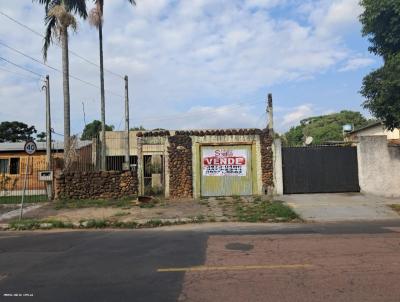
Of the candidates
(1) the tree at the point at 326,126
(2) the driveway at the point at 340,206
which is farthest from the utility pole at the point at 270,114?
(1) the tree at the point at 326,126

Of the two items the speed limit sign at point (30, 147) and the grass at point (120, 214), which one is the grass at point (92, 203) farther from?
the speed limit sign at point (30, 147)

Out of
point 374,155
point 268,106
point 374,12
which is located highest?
point 374,12

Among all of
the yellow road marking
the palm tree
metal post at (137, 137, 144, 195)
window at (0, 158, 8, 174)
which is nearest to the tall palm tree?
the palm tree

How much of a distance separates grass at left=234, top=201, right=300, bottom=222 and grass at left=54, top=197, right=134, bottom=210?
473cm

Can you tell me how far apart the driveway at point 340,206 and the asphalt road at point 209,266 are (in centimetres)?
306

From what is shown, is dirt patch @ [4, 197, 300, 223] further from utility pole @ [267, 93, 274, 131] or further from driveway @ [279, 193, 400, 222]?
utility pole @ [267, 93, 274, 131]

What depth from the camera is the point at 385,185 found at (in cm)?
1944

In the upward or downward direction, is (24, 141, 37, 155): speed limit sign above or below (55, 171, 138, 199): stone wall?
above

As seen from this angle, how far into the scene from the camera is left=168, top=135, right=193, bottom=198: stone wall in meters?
20.7

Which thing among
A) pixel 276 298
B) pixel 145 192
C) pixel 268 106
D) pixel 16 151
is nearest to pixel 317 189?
pixel 268 106

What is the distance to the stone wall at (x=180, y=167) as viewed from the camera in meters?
20.7

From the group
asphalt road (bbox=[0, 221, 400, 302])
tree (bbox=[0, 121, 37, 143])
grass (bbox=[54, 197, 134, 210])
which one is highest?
tree (bbox=[0, 121, 37, 143])

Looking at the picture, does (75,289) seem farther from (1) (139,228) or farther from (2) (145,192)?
(2) (145,192)

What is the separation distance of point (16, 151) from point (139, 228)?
1929cm
